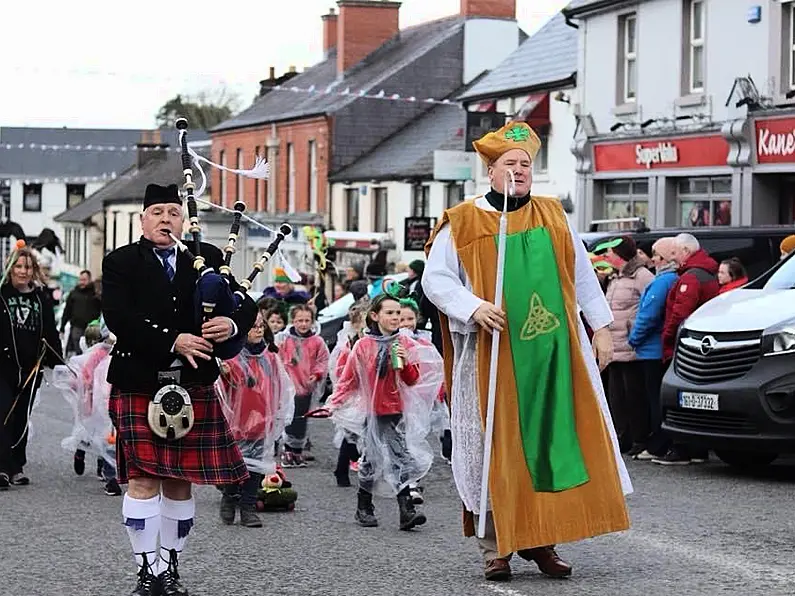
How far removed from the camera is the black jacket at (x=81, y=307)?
2970cm

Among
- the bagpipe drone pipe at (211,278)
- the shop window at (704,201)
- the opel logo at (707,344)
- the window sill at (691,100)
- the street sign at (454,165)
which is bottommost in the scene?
the opel logo at (707,344)

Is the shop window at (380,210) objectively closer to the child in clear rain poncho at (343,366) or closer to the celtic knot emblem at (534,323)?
the child in clear rain poncho at (343,366)

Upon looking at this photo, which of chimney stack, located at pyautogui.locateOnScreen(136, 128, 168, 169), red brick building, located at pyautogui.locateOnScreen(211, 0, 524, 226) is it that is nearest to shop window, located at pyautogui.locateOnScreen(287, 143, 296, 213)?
red brick building, located at pyautogui.locateOnScreen(211, 0, 524, 226)

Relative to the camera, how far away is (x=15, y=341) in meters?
13.1

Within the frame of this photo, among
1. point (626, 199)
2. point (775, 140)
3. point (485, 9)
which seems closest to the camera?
point (775, 140)

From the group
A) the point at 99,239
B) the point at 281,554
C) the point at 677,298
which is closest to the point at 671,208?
the point at 677,298

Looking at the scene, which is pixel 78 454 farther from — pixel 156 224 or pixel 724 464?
pixel 156 224

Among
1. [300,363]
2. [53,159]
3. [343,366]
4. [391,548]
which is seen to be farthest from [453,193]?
[53,159]

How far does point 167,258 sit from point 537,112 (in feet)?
87.9

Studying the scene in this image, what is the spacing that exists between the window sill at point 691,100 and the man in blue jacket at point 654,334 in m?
13.0

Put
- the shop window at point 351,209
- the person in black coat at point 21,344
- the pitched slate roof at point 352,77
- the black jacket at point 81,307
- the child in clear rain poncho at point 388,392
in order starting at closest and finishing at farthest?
the child in clear rain poncho at point 388,392
the person in black coat at point 21,344
the black jacket at point 81,307
the shop window at point 351,209
the pitched slate roof at point 352,77

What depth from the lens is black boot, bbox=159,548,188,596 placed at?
753 centimetres

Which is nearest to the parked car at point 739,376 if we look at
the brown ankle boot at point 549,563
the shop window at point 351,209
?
the brown ankle boot at point 549,563

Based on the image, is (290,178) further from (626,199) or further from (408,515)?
(408,515)
